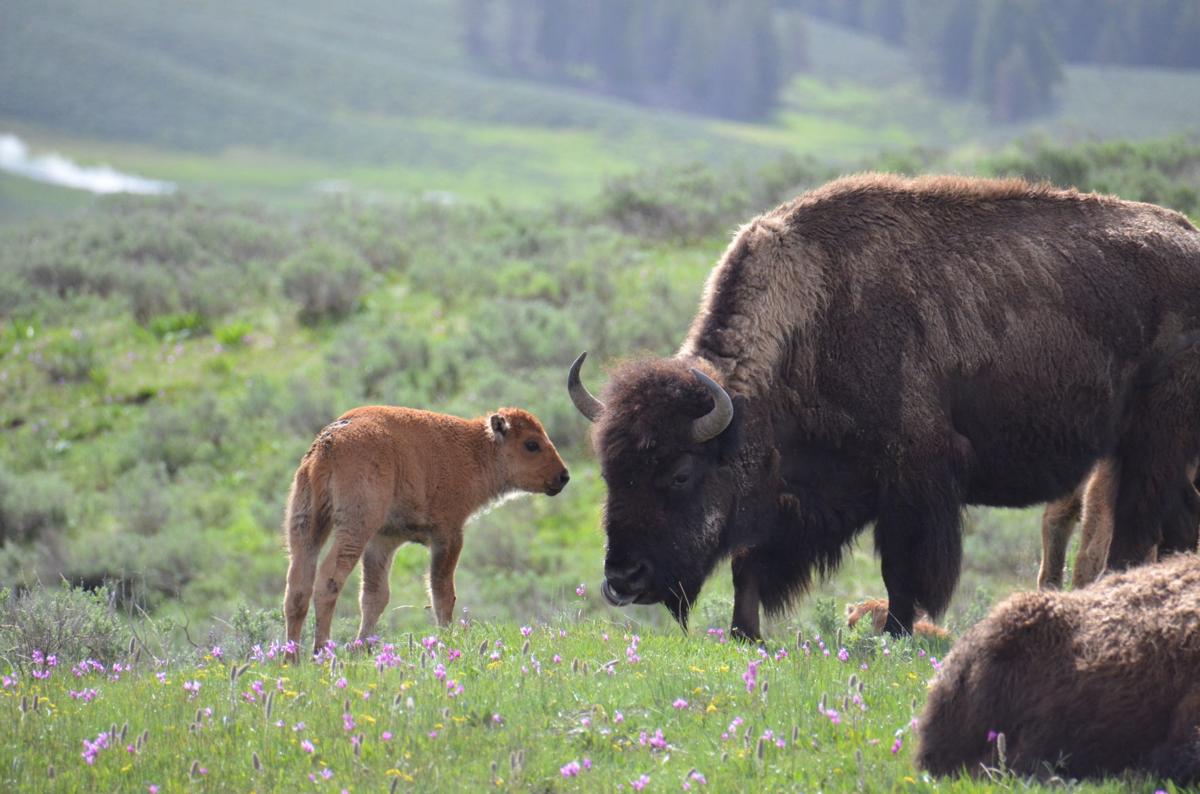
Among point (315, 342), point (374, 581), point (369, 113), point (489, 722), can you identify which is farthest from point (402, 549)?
point (369, 113)

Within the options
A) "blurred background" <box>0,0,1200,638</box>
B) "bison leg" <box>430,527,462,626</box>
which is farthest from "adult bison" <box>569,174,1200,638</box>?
"bison leg" <box>430,527,462,626</box>

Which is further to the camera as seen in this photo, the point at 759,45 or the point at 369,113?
the point at 759,45

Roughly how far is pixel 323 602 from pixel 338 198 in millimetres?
24561

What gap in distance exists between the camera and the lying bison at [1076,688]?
4867mm

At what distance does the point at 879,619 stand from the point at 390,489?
2.93 metres

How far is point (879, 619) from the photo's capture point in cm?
838

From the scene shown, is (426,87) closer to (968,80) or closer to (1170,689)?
(968,80)

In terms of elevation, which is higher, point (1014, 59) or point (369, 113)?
point (1014, 59)

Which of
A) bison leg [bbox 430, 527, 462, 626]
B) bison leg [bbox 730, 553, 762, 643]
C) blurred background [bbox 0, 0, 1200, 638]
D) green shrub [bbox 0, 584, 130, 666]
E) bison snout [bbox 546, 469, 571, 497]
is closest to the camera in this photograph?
green shrub [bbox 0, 584, 130, 666]

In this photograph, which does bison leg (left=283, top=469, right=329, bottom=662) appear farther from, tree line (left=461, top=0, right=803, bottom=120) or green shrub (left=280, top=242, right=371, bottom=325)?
tree line (left=461, top=0, right=803, bottom=120)

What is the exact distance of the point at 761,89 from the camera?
10181 cm

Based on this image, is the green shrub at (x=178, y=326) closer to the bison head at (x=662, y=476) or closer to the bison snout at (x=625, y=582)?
the bison head at (x=662, y=476)

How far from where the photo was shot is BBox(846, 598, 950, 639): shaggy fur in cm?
805

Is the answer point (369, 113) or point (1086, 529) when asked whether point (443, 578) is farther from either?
point (369, 113)
